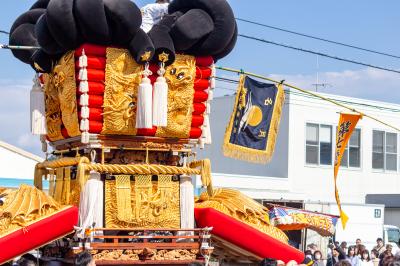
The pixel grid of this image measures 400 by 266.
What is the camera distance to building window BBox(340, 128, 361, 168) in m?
32.1

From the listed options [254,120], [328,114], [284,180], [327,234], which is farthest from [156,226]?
[328,114]

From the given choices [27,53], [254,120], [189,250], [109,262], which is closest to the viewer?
[109,262]

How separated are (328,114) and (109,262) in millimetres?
22130

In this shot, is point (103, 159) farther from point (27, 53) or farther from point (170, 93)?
point (27, 53)

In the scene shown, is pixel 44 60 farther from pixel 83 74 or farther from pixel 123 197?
pixel 123 197

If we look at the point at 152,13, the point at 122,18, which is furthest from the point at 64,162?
the point at 152,13

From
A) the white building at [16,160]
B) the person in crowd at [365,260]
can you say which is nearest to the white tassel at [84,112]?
the person in crowd at [365,260]

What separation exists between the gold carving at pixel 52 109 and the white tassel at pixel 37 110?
0.11m

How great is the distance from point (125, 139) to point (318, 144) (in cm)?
2119

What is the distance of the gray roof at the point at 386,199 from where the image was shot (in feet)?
95.8

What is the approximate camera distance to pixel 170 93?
10781 millimetres

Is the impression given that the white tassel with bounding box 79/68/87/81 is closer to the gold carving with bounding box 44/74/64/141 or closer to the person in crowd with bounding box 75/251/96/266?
the gold carving with bounding box 44/74/64/141

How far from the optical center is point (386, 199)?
98.0 feet

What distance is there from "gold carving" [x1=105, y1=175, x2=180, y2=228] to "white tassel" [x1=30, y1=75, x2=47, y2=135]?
1235 mm
